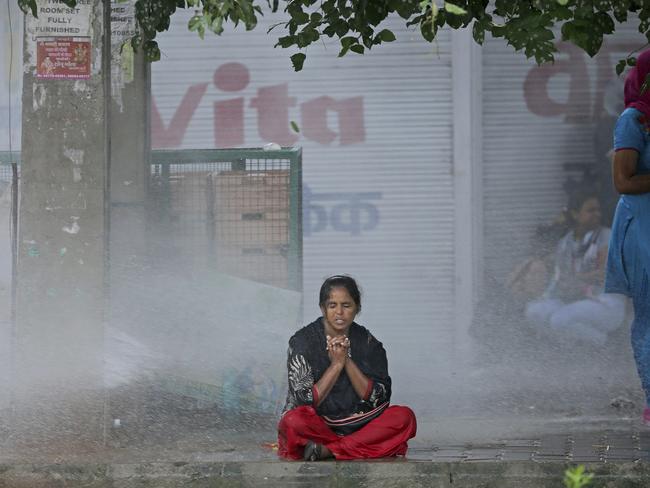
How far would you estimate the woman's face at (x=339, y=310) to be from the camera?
609 centimetres

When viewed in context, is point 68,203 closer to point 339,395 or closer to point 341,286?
point 341,286

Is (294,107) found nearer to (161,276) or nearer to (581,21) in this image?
(161,276)

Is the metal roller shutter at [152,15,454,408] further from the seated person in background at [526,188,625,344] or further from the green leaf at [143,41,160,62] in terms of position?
the green leaf at [143,41,160,62]

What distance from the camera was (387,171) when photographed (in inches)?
375

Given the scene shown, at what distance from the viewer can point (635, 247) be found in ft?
22.0

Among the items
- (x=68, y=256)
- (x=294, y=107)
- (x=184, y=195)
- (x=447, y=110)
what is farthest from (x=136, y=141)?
(x=447, y=110)

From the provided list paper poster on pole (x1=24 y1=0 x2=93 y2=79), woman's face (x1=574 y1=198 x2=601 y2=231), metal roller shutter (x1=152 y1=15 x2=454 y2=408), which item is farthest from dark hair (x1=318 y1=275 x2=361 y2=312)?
woman's face (x1=574 y1=198 x2=601 y2=231)

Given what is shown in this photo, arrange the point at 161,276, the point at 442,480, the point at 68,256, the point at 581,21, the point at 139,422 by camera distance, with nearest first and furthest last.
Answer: the point at 581,21 < the point at 442,480 < the point at 68,256 < the point at 139,422 < the point at 161,276

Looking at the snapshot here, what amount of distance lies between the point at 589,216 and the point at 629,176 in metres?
2.88

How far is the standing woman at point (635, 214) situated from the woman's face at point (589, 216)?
101 inches

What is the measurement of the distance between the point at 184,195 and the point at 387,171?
226cm

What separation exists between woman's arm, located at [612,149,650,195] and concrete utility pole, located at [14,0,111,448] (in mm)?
2427

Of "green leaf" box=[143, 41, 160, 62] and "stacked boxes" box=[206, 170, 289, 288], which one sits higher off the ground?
"green leaf" box=[143, 41, 160, 62]

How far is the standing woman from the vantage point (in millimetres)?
6512
